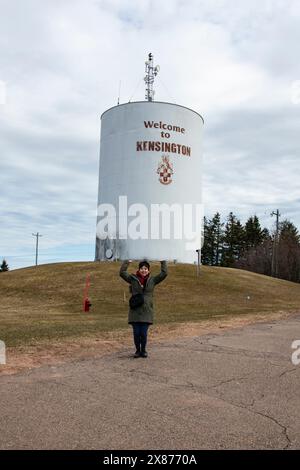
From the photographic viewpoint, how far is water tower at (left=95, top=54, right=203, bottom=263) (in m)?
43.3

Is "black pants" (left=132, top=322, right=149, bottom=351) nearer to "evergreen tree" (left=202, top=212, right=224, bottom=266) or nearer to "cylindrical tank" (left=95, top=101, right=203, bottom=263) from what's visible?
"cylindrical tank" (left=95, top=101, right=203, bottom=263)

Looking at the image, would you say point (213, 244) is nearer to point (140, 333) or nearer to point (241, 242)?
point (241, 242)

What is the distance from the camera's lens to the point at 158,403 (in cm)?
580

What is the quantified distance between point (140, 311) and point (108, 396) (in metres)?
2.58

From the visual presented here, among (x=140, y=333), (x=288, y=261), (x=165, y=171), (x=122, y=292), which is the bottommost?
(x=140, y=333)

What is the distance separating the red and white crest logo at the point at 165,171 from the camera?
145 feet

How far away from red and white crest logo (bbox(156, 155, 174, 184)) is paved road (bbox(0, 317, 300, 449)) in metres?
35.6

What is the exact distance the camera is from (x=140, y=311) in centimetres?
855

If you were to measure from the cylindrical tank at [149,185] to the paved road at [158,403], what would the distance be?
34168 millimetres

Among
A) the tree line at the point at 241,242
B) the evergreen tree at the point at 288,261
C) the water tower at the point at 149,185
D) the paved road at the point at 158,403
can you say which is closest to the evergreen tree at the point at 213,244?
the tree line at the point at 241,242

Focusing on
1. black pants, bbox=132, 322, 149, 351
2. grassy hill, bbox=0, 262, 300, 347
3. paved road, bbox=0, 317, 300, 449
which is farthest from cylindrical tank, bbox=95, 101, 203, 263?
paved road, bbox=0, 317, 300, 449

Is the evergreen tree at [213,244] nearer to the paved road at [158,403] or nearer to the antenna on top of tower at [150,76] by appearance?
the antenna on top of tower at [150,76]

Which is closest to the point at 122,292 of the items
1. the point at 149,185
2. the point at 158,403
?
the point at 149,185

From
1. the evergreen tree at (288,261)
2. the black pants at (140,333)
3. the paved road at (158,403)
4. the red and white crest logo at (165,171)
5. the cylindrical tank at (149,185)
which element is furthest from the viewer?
the evergreen tree at (288,261)
